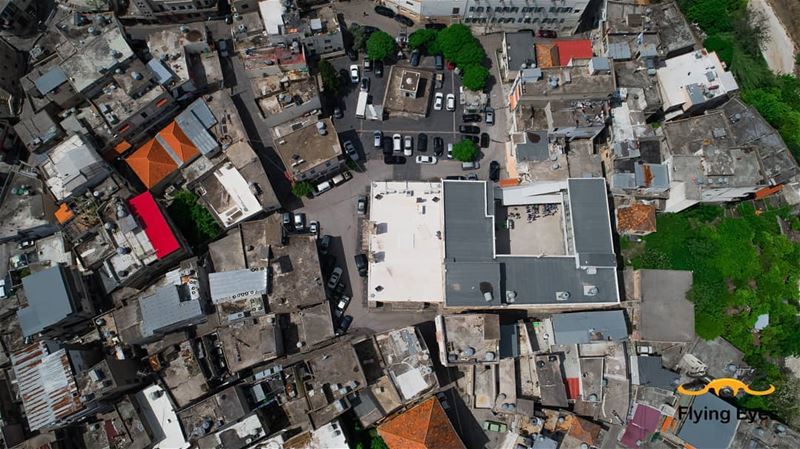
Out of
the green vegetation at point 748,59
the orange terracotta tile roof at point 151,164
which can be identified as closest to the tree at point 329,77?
the orange terracotta tile roof at point 151,164

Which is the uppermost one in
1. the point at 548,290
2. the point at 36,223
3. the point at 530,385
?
the point at 36,223

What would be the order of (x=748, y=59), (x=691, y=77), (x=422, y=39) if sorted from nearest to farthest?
(x=691, y=77), (x=422, y=39), (x=748, y=59)

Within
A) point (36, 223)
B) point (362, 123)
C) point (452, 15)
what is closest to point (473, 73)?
point (452, 15)

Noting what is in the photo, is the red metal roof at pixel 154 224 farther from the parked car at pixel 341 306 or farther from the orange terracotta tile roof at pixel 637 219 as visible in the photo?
the orange terracotta tile roof at pixel 637 219

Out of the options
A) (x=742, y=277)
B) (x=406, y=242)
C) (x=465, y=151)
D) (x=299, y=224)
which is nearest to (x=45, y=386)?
(x=299, y=224)

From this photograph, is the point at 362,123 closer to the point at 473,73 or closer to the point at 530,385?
the point at 473,73

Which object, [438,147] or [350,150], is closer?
[350,150]

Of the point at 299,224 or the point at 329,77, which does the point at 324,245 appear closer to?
the point at 299,224
